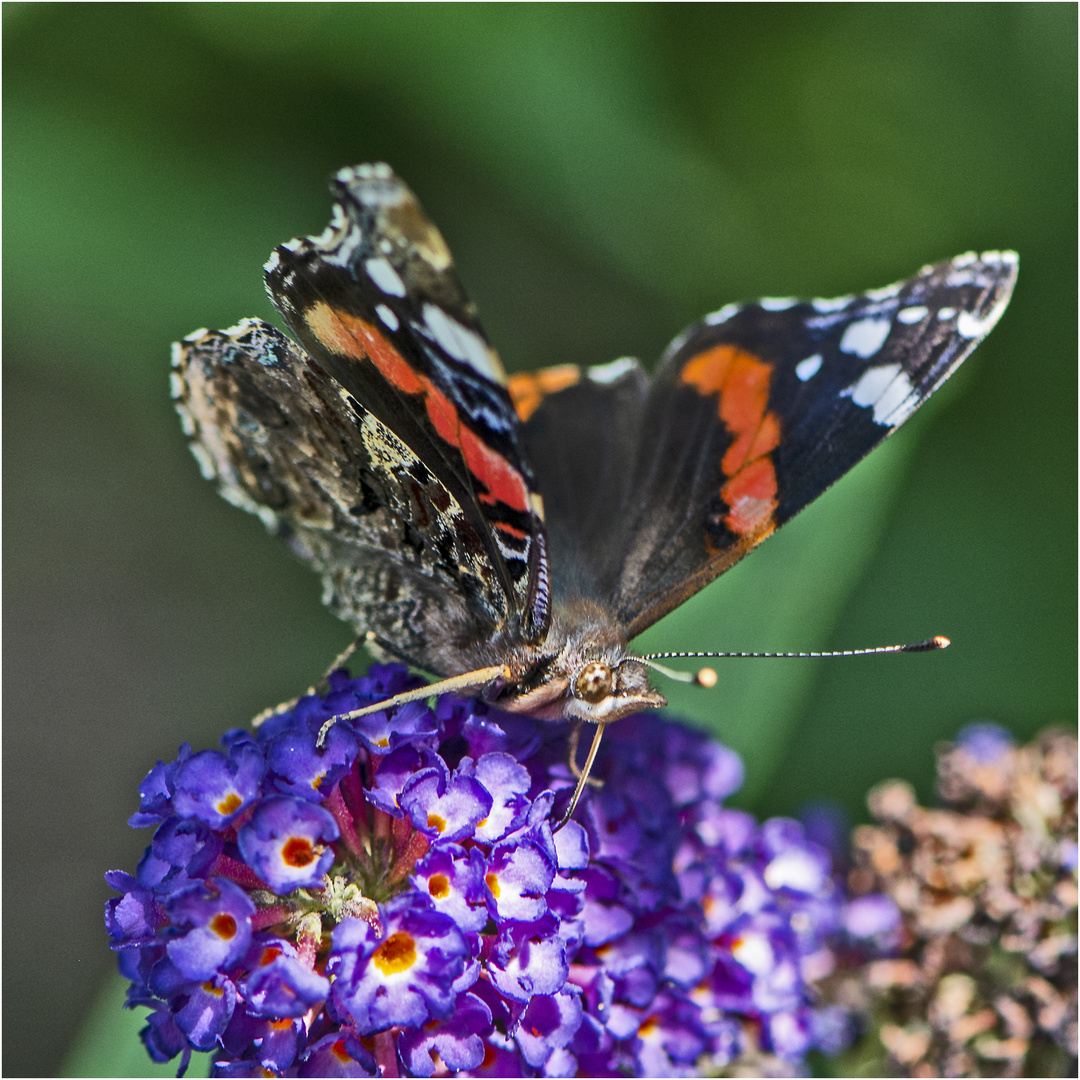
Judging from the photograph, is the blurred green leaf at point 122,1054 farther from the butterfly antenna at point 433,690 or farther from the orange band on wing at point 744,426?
the orange band on wing at point 744,426

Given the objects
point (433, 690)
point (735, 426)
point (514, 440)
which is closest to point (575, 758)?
point (433, 690)

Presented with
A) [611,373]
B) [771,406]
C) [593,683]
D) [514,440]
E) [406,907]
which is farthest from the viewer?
[611,373]

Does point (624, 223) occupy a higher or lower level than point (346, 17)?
lower

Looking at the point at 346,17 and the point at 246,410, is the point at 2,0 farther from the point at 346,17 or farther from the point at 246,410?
the point at 246,410

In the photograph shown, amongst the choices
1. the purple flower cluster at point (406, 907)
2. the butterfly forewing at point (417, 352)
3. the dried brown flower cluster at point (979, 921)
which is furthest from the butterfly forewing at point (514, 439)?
the dried brown flower cluster at point (979, 921)

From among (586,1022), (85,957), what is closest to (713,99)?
(586,1022)

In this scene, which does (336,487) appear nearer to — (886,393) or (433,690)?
(433,690)
